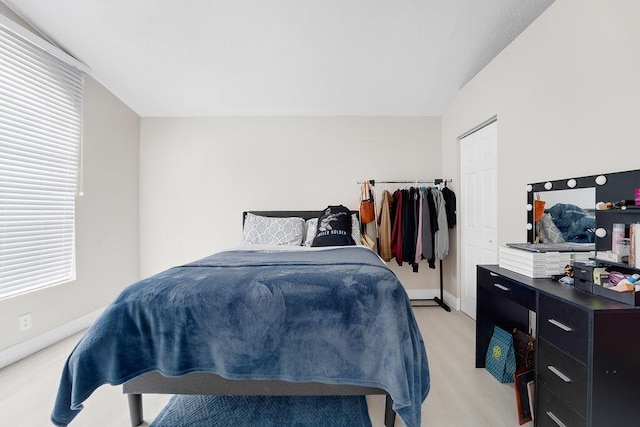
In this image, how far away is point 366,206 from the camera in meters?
3.32

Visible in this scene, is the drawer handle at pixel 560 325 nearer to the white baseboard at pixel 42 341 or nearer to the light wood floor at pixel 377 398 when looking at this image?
the light wood floor at pixel 377 398

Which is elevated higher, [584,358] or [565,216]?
[565,216]

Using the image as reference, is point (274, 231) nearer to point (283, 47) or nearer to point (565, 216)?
point (283, 47)

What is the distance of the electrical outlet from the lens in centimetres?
220

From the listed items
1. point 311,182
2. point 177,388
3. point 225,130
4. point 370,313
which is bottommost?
point 177,388

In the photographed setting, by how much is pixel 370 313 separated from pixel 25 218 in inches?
113

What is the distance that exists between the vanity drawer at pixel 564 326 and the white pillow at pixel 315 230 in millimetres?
1760

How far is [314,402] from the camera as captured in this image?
1588 millimetres

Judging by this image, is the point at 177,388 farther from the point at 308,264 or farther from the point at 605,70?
the point at 605,70

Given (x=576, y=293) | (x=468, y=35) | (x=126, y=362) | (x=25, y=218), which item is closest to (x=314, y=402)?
(x=126, y=362)

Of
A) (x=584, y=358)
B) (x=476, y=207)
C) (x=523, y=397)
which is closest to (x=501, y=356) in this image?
(x=523, y=397)

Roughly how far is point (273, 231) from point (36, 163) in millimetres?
2122

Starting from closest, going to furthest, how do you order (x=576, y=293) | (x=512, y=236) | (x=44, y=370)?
(x=576, y=293)
(x=44, y=370)
(x=512, y=236)

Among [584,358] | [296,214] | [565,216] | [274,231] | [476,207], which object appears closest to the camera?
[584,358]
